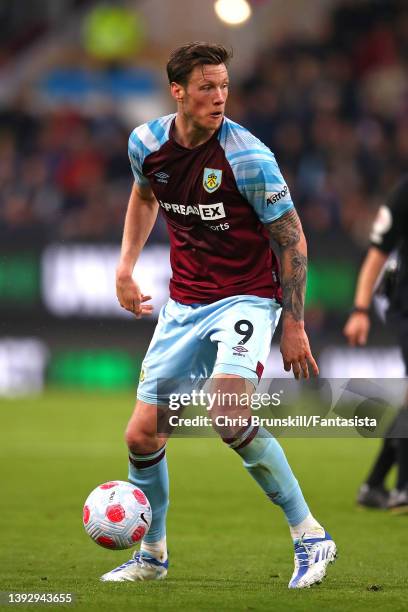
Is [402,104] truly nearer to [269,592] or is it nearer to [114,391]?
[114,391]

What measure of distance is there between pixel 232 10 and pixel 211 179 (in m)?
14.9

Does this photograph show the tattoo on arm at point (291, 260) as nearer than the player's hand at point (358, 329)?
Yes

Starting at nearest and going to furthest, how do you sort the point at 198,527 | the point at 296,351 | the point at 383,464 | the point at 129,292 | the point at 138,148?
the point at 296,351 < the point at 138,148 < the point at 129,292 < the point at 198,527 < the point at 383,464

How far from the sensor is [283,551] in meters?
6.43

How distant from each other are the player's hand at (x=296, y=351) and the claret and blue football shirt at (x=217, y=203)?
0.27 m

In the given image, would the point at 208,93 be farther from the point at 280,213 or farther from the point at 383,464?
the point at 383,464

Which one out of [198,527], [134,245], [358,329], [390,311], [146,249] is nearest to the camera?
[134,245]

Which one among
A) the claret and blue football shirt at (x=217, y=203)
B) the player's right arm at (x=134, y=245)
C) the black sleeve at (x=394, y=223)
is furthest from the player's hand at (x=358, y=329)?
the player's right arm at (x=134, y=245)

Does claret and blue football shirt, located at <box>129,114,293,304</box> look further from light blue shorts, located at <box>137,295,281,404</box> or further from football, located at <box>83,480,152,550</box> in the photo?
football, located at <box>83,480,152,550</box>

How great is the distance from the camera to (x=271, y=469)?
5340 mm

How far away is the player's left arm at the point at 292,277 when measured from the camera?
17.5 ft

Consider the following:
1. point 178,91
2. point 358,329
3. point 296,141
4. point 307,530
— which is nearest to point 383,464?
point 358,329

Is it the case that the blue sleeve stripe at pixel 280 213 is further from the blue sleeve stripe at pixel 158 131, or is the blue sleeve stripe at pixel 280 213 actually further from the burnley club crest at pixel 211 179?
the blue sleeve stripe at pixel 158 131

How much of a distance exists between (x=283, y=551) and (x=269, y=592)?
53.6 inches
